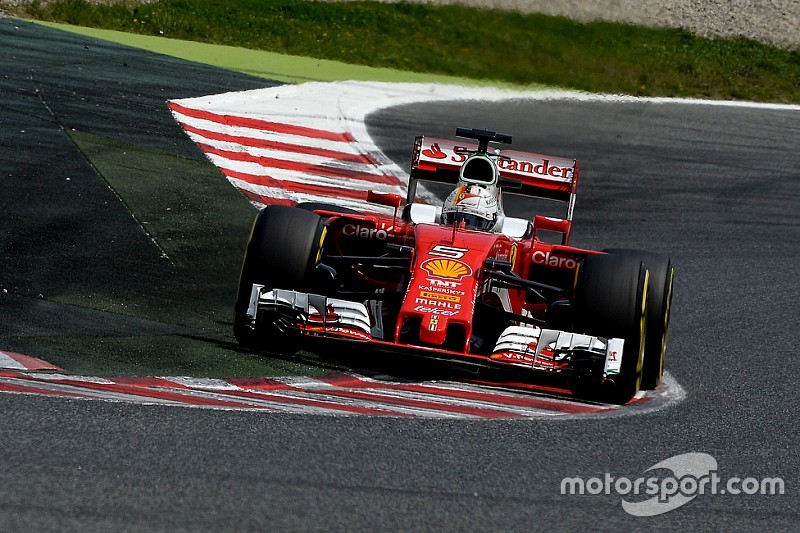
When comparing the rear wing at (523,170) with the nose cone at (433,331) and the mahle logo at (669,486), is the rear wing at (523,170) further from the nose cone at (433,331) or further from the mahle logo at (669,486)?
the mahle logo at (669,486)

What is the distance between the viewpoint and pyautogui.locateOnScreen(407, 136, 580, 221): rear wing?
28.8 feet

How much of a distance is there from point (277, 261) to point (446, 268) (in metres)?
0.94

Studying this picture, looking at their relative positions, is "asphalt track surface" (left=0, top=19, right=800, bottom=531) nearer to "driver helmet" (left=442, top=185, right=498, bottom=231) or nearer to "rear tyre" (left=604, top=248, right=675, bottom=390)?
"rear tyre" (left=604, top=248, right=675, bottom=390)

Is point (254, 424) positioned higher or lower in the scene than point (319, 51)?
lower

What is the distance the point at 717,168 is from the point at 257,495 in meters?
10.8

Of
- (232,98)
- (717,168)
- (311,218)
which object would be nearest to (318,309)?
(311,218)

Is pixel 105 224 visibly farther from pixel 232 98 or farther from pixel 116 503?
pixel 116 503

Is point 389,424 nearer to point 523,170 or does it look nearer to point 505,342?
point 505,342

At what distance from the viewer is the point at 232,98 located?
1275 cm

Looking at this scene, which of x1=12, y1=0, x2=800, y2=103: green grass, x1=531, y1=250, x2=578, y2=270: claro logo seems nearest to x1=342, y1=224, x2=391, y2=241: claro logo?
x1=531, y1=250, x2=578, y2=270: claro logo

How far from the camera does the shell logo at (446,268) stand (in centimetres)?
689

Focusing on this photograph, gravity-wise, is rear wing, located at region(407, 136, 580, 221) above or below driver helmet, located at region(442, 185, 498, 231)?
A: above

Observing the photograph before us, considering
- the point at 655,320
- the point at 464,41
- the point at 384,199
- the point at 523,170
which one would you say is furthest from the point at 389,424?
the point at 464,41

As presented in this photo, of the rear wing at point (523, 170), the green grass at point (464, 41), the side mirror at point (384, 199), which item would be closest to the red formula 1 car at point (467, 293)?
the side mirror at point (384, 199)
